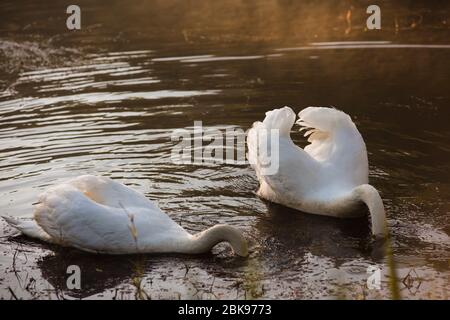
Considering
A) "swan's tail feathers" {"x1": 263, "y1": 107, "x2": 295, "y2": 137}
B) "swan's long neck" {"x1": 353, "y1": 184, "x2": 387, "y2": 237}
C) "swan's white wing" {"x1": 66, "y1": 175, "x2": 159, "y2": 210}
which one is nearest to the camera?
"swan's long neck" {"x1": 353, "y1": 184, "x2": 387, "y2": 237}

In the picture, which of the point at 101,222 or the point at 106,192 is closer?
the point at 101,222

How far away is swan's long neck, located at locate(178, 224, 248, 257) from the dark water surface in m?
0.12

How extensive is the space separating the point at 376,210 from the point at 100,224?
281cm

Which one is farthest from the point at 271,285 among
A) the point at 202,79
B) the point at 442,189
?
the point at 202,79

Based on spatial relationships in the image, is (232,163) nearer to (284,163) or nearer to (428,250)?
(284,163)

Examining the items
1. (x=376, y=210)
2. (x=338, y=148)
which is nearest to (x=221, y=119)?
(x=338, y=148)

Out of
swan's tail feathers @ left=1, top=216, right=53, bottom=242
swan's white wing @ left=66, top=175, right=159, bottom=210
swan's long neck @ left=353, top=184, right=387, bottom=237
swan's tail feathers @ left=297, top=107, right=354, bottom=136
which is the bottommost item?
swan's tail feathers @ left=1, top=216, right=53, bottom=242

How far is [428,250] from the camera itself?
8172 millimetres

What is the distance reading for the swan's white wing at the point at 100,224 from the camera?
810 cm

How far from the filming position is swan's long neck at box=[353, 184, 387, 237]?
822cm

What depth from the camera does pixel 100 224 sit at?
8.09 meters

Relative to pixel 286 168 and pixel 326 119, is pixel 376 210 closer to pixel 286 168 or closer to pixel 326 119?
pixel 286 168

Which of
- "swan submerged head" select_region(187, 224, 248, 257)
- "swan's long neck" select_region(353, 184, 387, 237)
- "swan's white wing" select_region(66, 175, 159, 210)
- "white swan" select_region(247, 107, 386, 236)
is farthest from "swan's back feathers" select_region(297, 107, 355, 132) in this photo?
"swan's white wing" select_region(66, 175, 159, 210)

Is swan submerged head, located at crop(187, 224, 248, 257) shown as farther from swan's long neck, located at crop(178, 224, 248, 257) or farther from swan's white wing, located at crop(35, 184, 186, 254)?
swan's white wing, located at crop(35, 184, 186, 254)
